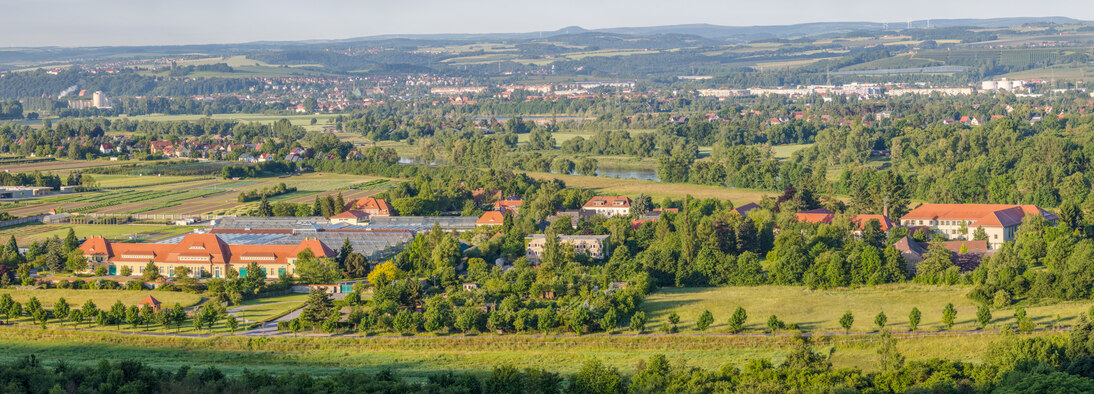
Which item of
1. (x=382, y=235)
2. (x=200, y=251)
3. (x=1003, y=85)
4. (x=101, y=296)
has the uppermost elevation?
(x=200, y=251)

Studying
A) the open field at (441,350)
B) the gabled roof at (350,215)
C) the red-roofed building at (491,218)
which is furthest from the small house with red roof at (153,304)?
the red-roofed building at (491,218)

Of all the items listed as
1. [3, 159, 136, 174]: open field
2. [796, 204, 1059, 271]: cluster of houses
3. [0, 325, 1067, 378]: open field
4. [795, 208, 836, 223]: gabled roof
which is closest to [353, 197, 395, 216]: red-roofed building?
[795, 208, 836, 223]: gabled roof

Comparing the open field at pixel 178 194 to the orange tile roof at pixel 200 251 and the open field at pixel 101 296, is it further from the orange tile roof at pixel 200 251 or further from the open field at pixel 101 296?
the open field at pixel 101 296

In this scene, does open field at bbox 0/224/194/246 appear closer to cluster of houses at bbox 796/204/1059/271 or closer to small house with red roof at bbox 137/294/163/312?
small house with red roof at bbox 137/294/163/312

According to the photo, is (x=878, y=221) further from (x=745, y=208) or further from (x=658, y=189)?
(x=658, y=189)

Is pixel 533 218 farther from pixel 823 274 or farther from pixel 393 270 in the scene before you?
pixel 823 274

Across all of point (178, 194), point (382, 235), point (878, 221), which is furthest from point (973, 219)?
point (178, 194)

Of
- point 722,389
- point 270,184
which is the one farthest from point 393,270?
point 270,184
